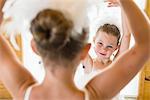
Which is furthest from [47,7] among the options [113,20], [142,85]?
[142,85]

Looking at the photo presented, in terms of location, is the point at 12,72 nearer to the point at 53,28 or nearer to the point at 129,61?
the point at 53,28

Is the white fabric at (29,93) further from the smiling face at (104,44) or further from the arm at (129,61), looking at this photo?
the smiling face at (104,44)

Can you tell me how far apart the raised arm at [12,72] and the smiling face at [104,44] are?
85cm

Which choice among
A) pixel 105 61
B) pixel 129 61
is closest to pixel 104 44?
pixel 105 61

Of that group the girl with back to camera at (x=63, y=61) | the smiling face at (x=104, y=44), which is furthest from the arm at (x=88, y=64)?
the girl with back to camera at (x=63, y=61)

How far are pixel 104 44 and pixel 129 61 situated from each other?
873mm

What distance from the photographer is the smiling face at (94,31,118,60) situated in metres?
1.54

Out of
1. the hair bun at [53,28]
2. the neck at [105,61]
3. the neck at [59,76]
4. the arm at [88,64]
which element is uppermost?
the hair bun at [53,28]

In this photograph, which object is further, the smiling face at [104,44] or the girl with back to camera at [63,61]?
the smiling face at [104,44]

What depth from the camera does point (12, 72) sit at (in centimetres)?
71

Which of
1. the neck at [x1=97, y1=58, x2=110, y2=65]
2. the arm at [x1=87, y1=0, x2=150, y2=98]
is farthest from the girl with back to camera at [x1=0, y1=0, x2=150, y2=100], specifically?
the neck at [x1=97, y1=58, x2=110, y2=65]

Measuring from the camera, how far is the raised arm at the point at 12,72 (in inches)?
28.1

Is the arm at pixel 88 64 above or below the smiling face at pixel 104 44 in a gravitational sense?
below

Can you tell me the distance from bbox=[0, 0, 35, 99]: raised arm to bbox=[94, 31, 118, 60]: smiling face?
853 millimetres
